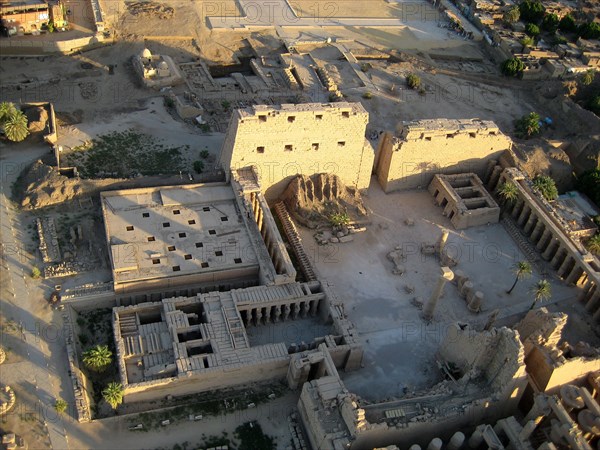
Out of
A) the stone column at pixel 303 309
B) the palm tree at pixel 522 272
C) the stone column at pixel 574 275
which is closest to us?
the stone column at pixel 303 309

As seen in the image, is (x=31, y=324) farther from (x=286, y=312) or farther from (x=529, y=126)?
(x=529, y=126)

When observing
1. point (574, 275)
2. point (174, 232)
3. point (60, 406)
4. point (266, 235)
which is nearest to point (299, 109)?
point (266, 235)

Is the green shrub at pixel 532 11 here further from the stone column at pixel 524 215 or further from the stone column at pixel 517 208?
the stone column at pixel 524 215

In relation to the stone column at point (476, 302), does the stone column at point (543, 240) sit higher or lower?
higher

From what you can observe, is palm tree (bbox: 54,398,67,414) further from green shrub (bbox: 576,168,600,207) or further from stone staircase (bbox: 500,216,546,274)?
green shrub (bbox: 576,168,600,207)

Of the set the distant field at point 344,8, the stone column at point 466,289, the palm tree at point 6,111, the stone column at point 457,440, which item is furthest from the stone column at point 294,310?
the distant field at point 344,8
